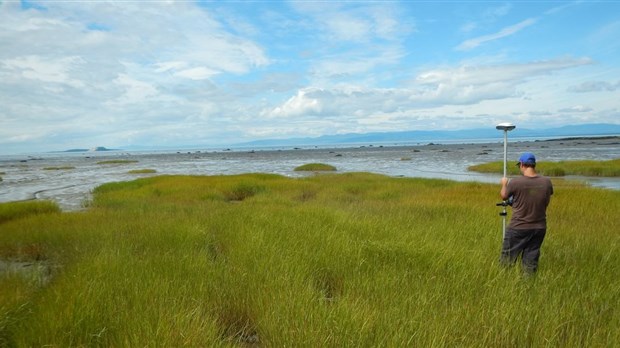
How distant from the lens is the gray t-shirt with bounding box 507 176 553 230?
6488 mm

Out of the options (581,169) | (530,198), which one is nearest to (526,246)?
(530,198)

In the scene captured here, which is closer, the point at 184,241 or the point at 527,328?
the point at 527,328

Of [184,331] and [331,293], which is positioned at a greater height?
[184,331]

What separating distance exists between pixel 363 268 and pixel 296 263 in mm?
1158

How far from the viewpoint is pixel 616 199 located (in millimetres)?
16094

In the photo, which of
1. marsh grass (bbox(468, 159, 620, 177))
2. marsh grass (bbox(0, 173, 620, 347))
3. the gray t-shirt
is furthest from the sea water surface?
the gray t-shirt

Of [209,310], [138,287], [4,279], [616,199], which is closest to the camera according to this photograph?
[209,310]

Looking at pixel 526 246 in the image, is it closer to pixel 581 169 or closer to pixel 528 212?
pixel 528 212

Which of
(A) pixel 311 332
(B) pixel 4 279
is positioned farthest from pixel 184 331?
(B) pixel 4 279

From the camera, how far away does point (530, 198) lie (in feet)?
21.4

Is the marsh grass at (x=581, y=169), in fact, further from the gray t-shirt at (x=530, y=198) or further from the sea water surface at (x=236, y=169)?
the gray t-shirt at (x=530, y=198)

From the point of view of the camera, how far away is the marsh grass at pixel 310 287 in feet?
14.5

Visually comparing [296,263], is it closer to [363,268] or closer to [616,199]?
[363,268]

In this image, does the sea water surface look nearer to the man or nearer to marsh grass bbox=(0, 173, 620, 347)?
marsh grass bbox=(0, 173, 620, 347)
